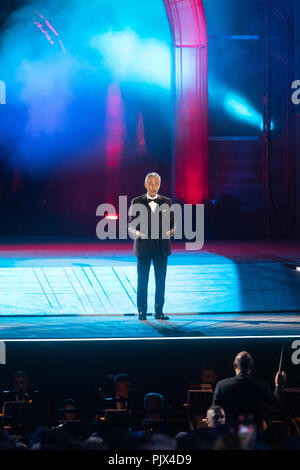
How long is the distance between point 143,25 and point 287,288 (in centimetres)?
1110

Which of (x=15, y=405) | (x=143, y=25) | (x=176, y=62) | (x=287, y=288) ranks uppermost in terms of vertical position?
(x=143, y=25)

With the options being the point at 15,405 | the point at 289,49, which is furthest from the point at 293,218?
the point at 15,405

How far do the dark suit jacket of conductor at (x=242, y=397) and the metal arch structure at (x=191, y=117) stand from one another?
11.8 metres

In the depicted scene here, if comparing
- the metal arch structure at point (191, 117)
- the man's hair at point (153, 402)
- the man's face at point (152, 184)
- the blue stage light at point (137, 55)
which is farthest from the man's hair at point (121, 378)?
the blue stage light at point (137, 55)

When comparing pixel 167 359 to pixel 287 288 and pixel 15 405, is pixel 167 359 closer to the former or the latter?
pixel 15 405

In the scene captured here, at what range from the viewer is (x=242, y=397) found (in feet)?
15.0

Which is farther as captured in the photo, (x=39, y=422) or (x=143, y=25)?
(x=143, y=25)

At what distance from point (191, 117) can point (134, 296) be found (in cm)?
889

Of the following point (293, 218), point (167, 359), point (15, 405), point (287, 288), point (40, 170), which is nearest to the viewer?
point (15, 405)

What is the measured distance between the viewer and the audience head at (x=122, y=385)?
18.5 feet

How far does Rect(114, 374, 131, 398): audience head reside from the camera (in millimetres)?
5633

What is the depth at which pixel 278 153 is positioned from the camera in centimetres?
1756

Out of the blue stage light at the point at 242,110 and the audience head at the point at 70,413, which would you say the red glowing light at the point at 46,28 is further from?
the audience head at the point at 70,413

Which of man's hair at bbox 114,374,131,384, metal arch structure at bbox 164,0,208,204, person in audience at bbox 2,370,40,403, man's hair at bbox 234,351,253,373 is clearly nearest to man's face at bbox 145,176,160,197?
man's hair at bbox 114,374,131,384
